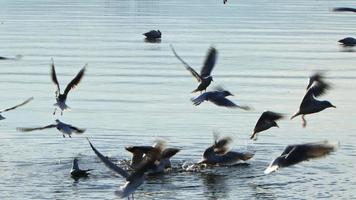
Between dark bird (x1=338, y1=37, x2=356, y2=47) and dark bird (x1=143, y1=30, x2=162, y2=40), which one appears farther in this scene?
dark bird (x1=143, y1=30, x2=162, y2=40)

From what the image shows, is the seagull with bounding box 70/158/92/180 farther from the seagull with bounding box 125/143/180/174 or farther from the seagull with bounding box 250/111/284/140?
the seagull with bounding box 250/111/284/140

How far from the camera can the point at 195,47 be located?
38.8 m

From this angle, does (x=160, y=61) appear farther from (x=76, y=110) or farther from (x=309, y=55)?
(x=76, y=110)

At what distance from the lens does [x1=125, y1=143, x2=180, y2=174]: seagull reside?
15.4 metres

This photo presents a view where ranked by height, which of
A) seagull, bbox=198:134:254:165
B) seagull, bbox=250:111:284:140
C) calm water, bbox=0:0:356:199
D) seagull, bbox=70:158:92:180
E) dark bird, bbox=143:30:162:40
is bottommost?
dark bird, bbox=143:30:162:40

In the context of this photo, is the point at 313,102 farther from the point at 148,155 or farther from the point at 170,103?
the point at 170,103

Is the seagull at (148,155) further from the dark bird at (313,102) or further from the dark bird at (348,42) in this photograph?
the dark bird at (348,42)

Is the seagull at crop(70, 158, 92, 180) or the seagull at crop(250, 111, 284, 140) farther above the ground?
the seagull at crop(250, 111, 284, 140)

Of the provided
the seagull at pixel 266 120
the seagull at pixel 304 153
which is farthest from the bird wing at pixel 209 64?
the seagull at pixel 304 153

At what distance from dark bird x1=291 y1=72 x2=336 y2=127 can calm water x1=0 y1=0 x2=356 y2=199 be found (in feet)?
3.00

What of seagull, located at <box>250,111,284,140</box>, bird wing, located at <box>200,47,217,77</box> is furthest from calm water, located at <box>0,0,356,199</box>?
bird wing, located at <box>200,47,217,77</box>

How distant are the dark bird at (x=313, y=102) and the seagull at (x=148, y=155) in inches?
84.7

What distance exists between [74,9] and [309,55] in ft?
106

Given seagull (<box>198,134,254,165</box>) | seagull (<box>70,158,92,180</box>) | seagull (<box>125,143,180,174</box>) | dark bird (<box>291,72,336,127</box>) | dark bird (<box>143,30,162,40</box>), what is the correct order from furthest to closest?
1. dark bird (<box>143,30,162,40</box>)
2. dark bird (<box>291,72,336,127</box>)
3. seagull (<box>198,134,254,165</box>)
4. seagull (<box>70,158,92,180</box>)
5. seagull (<box>125,143,180,174</box>)
